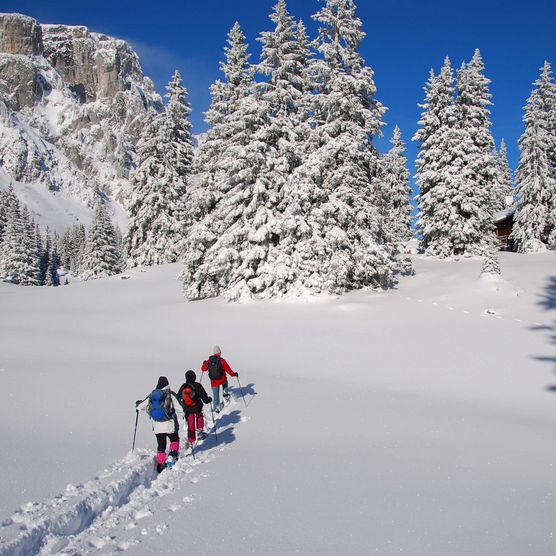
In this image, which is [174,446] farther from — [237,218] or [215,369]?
[237,218]

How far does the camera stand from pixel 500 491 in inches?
248

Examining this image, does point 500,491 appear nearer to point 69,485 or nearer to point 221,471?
point 221,471

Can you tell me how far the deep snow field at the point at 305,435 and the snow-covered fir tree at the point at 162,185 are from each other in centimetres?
2032

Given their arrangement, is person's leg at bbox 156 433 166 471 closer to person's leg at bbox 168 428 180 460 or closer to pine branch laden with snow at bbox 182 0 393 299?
person's leg at bbox 168 428 180 460

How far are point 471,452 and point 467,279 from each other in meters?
17.4

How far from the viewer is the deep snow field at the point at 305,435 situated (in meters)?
5.04

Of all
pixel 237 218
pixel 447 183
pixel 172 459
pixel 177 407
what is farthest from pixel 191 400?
pixel 447 183

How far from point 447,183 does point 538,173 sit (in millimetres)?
10348

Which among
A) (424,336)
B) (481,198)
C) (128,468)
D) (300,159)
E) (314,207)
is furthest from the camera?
(481,198)

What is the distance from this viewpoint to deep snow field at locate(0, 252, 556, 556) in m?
5.04

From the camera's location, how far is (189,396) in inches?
325

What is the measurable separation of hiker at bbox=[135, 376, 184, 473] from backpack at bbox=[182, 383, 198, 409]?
44 centimetres

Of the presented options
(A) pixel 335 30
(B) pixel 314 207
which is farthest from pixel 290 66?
(B) pixel 314 207

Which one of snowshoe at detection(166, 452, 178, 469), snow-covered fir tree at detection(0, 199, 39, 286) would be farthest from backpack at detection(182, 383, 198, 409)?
snow-covered fir tree at detection(0, 199, 39, 286)
